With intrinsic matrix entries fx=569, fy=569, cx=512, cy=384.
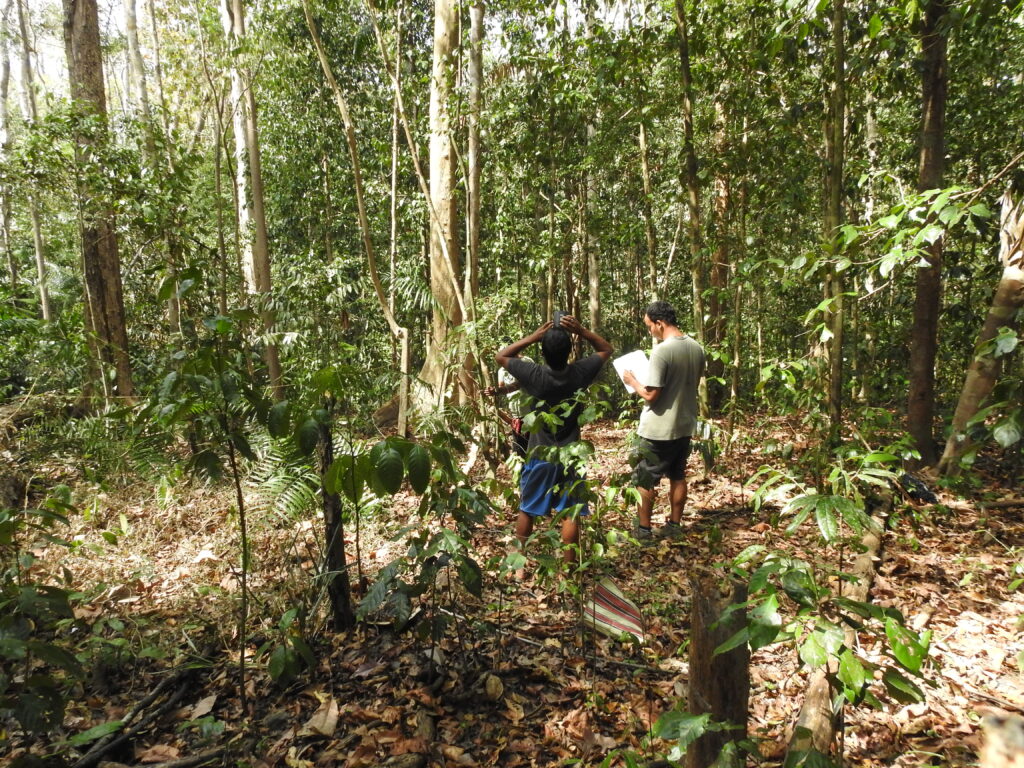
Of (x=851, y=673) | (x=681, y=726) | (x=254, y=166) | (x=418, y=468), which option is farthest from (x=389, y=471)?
(x=254, y=166)

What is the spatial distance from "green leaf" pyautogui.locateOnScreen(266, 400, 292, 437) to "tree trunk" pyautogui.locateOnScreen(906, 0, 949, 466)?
4.75 m

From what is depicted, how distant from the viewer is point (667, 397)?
14.3ft

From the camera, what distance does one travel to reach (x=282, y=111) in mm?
11727

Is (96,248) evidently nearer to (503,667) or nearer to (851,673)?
(503,667)

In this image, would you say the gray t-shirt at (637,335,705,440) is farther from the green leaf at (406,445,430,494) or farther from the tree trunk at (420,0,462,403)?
the green leaf at (406,445,430,494)

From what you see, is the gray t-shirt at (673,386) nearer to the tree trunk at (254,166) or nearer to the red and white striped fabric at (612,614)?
the red and white striped fabric at (612,614)

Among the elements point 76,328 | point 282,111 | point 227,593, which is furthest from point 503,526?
point 282,111

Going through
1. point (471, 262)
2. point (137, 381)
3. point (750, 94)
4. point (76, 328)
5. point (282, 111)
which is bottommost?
point (137, 381)

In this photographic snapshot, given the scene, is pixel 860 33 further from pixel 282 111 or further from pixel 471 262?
pixel 282 111

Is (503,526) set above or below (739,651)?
below

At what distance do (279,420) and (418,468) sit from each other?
704 millimetres

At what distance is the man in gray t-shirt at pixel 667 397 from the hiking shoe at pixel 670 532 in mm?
269

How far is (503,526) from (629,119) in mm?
5582

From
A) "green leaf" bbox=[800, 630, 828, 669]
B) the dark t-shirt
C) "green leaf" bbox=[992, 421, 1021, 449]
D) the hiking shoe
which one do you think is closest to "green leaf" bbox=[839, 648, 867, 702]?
"green leaf" bbox=[800, 630, 828, 669]
